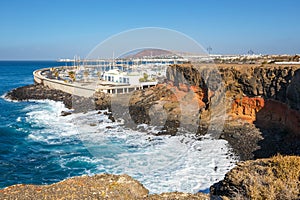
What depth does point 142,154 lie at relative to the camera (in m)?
15.4

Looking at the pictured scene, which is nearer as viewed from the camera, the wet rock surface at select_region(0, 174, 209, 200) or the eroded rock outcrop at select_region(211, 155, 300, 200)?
the eroded rock outcrop at select_region(211, 155, 300, 200)

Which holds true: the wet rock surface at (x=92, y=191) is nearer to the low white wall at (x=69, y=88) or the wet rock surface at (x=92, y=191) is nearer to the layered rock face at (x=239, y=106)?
the layered rock face at (x=239, y=106)

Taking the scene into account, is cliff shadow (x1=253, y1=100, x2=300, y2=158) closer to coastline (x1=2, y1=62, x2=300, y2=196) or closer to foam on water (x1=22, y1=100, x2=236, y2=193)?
coastline (x1=2, y1=62, x2=300, y2=196)

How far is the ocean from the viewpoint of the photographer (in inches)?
492

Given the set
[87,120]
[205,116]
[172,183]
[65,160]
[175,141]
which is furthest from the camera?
[87,120]

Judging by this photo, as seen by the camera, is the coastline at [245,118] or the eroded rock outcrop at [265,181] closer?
the eroded rock outcrop at [265,181]

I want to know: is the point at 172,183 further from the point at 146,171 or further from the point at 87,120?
the point at 87,120

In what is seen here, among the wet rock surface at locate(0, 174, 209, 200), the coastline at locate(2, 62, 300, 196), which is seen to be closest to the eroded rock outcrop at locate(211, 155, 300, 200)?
the coastline at locate(2, 62, 300, 196)

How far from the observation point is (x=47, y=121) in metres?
24.0

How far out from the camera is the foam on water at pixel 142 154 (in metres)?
12.2

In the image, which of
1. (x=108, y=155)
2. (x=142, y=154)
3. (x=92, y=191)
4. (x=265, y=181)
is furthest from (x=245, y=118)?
(x=92, y=191)

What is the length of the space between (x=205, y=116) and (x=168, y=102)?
528 centimetres

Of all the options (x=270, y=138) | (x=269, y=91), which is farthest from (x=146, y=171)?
(x=269, y=91)

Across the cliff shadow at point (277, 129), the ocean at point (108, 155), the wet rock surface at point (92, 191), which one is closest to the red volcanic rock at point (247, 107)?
the cliff shadow at point (277, 129)
